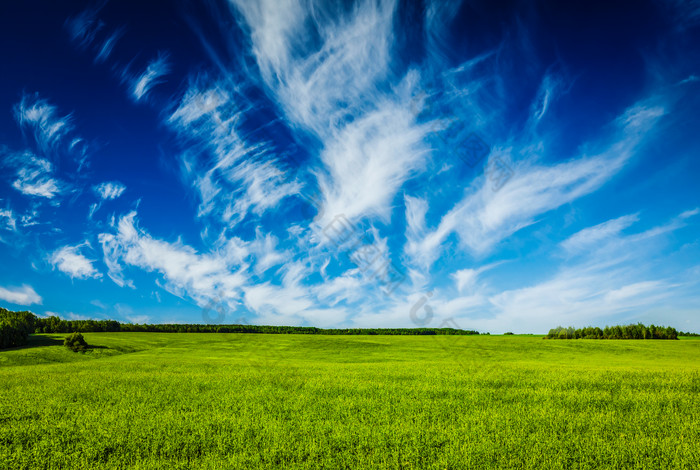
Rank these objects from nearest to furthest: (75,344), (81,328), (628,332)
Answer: (75,344) → (628,332) → (81,328)

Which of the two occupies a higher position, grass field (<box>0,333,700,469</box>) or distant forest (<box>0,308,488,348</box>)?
distant forest (<box>0,308,488,348</box>)

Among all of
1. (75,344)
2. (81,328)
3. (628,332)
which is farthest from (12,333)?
(628,332)

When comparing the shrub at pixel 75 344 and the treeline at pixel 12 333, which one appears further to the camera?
the treeline at pixel 12 333

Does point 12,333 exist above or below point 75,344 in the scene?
above

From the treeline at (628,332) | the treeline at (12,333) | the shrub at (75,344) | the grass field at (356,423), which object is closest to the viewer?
the grass field at (356,423)

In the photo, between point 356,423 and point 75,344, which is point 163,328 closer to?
point 75,344

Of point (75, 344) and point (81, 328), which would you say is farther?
point (81, 328)

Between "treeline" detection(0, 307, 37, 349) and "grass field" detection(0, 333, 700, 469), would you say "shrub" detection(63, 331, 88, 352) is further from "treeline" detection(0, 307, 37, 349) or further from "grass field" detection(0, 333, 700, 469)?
"grass field" detection(0, 333, 700, 469)

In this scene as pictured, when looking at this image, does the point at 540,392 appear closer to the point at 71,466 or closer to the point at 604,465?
the point at 604,465

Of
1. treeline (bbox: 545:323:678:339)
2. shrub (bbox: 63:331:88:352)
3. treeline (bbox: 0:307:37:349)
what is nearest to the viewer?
shrub (bbox: 63:331:88:352)

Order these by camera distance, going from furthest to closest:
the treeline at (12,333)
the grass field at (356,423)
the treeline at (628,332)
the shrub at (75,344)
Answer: the treeline at (628,332) < the treeline at (12,333) < the shrub at (75,344) < the grass field at (356,423)

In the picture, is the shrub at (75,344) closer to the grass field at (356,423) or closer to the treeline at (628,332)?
the grass field at (356,423)

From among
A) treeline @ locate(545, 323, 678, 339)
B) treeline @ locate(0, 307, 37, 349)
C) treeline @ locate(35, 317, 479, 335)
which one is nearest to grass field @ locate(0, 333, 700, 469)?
treeline @ locate(0, 307, 37, 349)

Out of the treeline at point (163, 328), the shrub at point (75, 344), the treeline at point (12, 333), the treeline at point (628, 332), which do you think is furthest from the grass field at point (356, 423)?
the treeline at point (163, 328)
